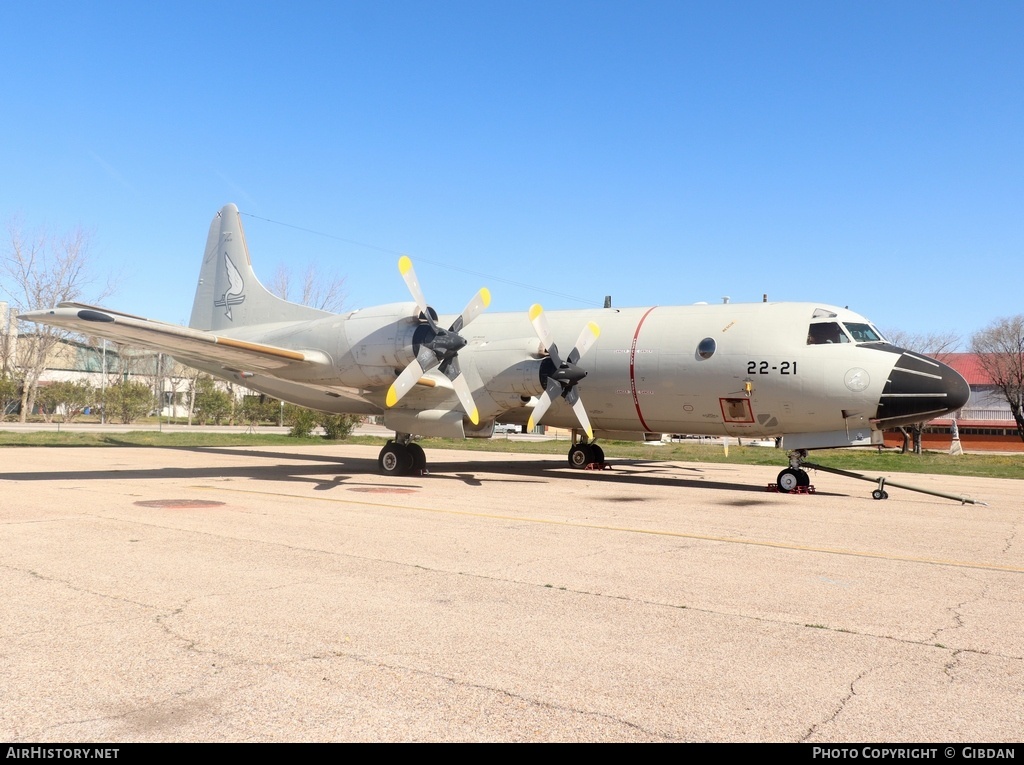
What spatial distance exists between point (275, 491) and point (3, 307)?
6698 centimetres

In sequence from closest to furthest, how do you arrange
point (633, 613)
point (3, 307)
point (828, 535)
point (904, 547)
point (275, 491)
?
point (633, 613) < point (904, 547) < point (828, 535) < point (275, 491) < point (3, 307)

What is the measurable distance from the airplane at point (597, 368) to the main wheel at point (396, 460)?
4 centimetres

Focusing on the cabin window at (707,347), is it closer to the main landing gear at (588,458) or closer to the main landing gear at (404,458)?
the main landing gear at (588,458)

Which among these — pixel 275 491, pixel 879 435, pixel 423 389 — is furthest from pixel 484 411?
pixel 879 435

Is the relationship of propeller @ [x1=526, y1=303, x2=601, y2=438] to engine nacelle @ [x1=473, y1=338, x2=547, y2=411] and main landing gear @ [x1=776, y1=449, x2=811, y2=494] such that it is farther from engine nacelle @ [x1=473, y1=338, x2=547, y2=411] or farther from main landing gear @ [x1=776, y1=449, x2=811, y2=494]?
main landing gear @ [x1=776, y1=449, x2=811, y2=494]

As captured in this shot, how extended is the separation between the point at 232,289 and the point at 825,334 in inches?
702

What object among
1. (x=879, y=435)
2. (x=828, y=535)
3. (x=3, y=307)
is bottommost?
(x=828, y=535)

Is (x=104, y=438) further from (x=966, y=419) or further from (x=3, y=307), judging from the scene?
(x=966, y=419)

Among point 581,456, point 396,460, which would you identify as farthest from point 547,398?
point 581,456

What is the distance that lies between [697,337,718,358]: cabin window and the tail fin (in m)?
12.0

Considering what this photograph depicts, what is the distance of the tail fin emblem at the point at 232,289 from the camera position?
25.0m

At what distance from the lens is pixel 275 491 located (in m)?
16.4

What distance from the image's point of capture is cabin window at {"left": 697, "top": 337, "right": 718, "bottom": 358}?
19047mm

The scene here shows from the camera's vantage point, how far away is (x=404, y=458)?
21.7m
